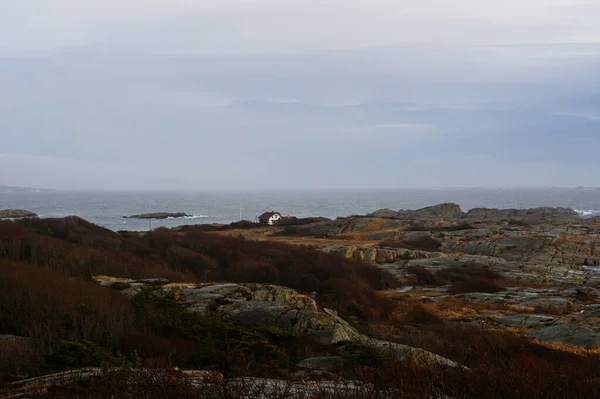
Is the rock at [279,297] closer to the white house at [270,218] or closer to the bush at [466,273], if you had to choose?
the bush at [466,273]

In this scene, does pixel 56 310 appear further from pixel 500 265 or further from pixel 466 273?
pixel 500 265

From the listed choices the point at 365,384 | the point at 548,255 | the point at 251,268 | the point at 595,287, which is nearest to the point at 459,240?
the point at 548,255

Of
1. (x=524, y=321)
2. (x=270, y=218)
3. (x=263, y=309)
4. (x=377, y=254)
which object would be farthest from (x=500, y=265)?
(x=270, y=218)

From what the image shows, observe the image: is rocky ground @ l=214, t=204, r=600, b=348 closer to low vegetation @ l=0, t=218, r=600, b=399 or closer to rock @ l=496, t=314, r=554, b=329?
rock @ l=496, t=314, r=554, b=329

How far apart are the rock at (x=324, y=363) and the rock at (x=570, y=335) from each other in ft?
29.9

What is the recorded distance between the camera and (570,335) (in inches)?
591

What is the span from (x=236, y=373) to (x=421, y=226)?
55.1m

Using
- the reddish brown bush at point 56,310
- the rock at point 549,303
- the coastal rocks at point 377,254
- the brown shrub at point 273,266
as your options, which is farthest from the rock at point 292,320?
the coastal rocks at point 377,254

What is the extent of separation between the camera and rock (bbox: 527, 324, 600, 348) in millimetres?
14334

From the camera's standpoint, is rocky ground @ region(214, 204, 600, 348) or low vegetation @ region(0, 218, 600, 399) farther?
rocky ground @ region(214, 204, 600, 348)

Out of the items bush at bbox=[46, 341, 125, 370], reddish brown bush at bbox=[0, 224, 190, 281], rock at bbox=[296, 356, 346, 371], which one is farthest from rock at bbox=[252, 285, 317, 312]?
bush at bbox=[46, 341, 125, 370]

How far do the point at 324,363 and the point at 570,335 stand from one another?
1024 cm

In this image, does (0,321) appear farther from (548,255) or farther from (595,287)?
(548,255)

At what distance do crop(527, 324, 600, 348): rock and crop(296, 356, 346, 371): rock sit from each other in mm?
9120
